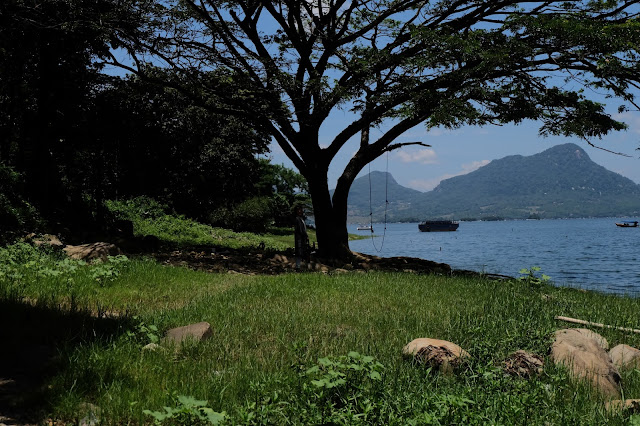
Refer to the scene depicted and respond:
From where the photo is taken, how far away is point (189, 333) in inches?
220

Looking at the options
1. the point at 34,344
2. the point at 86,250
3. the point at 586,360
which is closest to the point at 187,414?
the point at 34,344

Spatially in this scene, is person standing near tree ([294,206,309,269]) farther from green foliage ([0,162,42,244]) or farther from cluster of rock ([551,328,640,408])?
cluster of rock ([551,328,640,408])

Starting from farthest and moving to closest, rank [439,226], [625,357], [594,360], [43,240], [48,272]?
[439,226]
[43,240]
[48,272]
[625,357]
[594,360]

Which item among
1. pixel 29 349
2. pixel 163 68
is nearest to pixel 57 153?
pixel 163 68

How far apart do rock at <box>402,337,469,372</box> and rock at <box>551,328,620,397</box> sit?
1.15 m

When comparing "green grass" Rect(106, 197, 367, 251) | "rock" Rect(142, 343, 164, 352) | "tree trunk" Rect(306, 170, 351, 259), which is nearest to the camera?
"rock" Rect(142, 343, 164, 352)

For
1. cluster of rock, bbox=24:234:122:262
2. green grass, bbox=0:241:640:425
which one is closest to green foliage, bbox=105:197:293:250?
cluster of rock, bbox=24:234:122:262

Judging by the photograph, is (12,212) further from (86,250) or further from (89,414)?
(89,414)

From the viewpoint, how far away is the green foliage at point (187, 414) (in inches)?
125

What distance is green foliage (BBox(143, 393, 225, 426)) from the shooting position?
3.17 metres

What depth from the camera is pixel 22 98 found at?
1845cm

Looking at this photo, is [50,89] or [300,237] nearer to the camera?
[300,237]

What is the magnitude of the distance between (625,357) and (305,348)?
3.88m

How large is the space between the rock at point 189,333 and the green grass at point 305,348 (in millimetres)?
150
